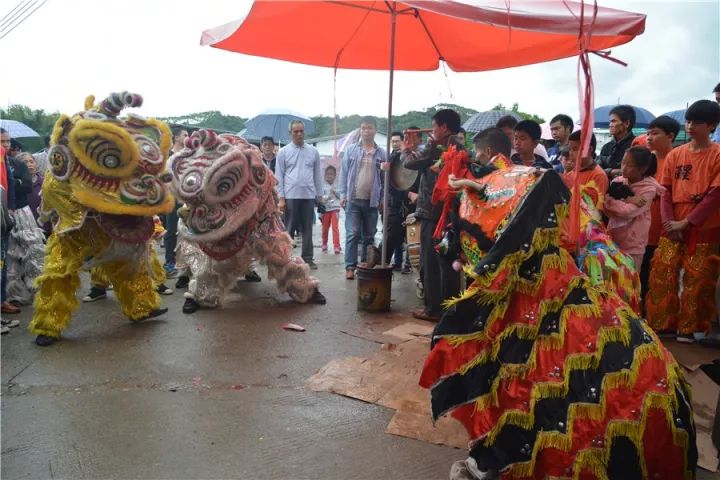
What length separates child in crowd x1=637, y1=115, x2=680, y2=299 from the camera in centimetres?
436

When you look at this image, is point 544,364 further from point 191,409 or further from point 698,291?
point 698,291

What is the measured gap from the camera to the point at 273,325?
15.0 ft

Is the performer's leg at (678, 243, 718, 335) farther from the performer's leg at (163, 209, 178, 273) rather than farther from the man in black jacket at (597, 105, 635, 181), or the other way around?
the performer's leg at (163, 209, 178, 273)

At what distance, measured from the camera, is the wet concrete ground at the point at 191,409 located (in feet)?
7.98

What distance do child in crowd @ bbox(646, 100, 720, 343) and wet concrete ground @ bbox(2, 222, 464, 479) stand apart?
2.53 meters

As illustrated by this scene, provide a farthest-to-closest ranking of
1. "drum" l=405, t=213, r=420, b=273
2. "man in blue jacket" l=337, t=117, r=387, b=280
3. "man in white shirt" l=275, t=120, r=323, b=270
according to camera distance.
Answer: "man in white shirt" l=275, t=120, r=323, b=270, "man in blue jacket" l=337, t=117, r=387, b=280, "drum" l=405, t=213, r=420, b=273

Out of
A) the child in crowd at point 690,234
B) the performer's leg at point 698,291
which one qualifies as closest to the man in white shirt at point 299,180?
the child in crowd at point 690,234

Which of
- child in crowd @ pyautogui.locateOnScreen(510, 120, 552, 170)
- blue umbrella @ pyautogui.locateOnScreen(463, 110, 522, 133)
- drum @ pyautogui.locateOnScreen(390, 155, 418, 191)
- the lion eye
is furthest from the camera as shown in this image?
blue umbrella @ pyautogui.locateOnScreen(463, 110, 522, 133)

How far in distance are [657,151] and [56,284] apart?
5040 millimetres

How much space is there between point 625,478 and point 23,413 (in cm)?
302

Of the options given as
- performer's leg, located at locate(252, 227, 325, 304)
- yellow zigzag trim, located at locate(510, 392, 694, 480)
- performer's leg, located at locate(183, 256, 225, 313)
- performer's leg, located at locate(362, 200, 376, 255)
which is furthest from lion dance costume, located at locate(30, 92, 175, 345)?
yellow zigzag trim, located at locate(510, 392, 694, 480)

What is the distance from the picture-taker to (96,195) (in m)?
3.82

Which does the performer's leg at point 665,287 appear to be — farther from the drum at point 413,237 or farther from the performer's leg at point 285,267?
the performer's leg at point 285,267

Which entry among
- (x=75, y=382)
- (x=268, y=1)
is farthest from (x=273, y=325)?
(x=268, y=1)
